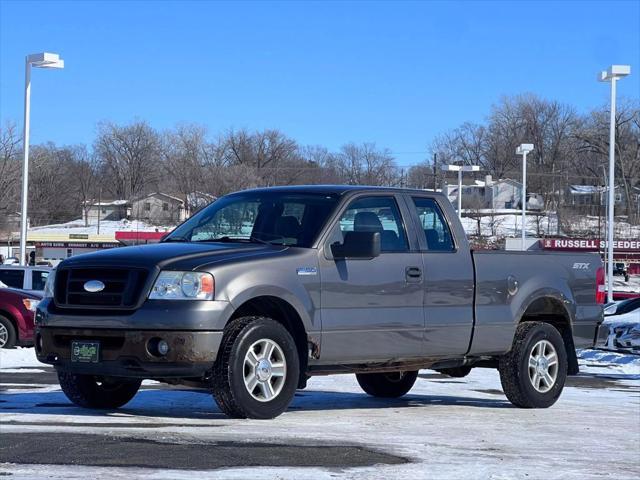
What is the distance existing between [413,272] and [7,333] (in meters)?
10.5

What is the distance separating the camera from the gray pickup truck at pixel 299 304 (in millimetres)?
7922

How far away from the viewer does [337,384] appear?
12.3 metres

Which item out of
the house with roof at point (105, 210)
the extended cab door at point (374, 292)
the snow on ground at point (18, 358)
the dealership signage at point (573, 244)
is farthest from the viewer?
the house with roof at point (105, 210)

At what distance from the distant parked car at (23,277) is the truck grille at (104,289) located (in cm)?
1309

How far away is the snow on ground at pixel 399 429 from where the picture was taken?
639 cm

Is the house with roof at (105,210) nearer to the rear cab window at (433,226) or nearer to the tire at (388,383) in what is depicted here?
the tire at (388,383)

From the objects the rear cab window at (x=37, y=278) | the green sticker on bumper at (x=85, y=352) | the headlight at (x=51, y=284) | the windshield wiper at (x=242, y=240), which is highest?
the windshield wiper at (x=242, y=240)

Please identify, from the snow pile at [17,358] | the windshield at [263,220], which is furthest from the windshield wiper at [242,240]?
the snow pile at [17,358]

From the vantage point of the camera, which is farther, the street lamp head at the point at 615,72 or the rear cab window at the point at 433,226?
the street lamp head at the point at 615,72

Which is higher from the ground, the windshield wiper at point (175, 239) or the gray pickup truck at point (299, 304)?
the windshield wiper at point (175, 239)

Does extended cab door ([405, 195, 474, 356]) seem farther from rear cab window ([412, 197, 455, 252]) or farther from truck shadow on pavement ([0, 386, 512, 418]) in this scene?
truck shadow on pavement ([0, 386, 512, 418])

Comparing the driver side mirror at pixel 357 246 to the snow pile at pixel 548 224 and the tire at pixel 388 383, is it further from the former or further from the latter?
the snow pile at pixel 548 224

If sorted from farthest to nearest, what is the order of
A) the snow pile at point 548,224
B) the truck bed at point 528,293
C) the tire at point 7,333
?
the snow pile at point 548,224 → the tire at point 7,333 → the truck bed at point 528,293

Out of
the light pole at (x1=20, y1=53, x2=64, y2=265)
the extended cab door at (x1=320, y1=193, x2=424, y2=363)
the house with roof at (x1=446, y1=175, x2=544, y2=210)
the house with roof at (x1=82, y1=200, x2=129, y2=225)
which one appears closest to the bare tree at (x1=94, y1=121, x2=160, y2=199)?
the house with roof at (x1=82, y1=200, x2=129, y2=225)
